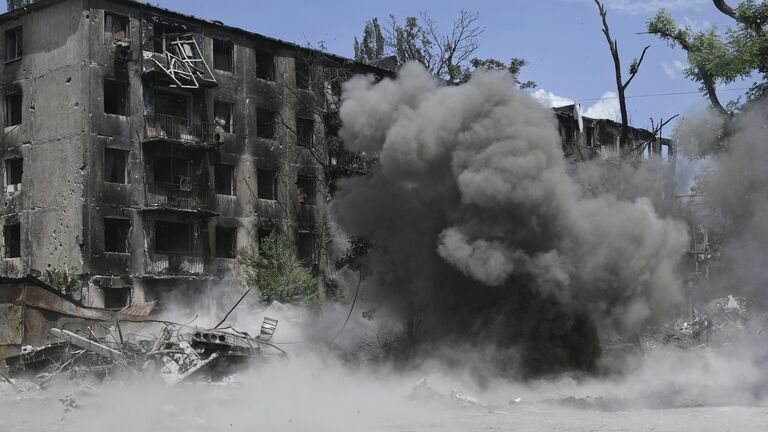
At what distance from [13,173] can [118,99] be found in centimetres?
617

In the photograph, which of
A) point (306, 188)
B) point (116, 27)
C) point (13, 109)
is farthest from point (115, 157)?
point (306, 188)

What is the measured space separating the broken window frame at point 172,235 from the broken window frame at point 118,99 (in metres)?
5.29

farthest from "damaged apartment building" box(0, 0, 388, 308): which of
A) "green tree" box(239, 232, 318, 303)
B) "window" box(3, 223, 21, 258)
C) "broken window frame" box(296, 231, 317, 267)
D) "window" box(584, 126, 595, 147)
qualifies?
"window" box(584, 126, 595, 147)

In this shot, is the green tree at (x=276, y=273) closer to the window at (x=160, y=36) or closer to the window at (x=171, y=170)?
the window at (x=171, y=170)

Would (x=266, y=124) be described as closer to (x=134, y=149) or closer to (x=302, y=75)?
(x=302, y=75)

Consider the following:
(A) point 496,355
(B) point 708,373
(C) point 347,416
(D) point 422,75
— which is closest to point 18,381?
(C) point 347,416

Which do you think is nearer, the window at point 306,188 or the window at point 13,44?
the window at point 13,44

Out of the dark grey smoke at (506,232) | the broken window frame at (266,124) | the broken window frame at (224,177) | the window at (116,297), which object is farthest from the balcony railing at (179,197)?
the dark grey smoke at (506,232)

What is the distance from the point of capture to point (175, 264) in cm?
4153

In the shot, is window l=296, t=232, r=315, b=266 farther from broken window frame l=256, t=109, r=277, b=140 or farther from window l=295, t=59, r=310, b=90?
window l=295, t=59, r=310, b=90

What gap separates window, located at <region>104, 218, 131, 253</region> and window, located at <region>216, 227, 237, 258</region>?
503 centimetres

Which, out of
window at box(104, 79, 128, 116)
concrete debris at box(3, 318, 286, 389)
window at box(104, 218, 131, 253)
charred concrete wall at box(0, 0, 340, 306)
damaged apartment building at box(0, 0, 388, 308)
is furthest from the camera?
window at box(104, 79, 128, 116)

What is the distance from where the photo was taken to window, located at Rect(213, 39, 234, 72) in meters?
45.0

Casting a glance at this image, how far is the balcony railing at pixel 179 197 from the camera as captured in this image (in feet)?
135
